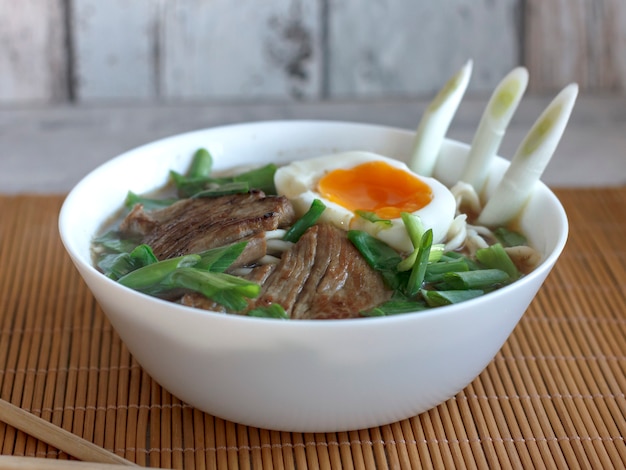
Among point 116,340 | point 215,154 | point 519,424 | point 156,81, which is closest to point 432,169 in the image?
point 215,154

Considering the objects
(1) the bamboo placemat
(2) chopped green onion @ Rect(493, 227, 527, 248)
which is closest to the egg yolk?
(2) chopped green onion @ Rect(493, 227, 527, 248)

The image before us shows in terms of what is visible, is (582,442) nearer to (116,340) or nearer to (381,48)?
(116,340)

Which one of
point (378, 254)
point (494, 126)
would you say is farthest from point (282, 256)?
point (494, 126)

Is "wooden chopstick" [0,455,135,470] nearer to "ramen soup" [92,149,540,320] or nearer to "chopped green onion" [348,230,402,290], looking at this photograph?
"ramen soup" [92,149,540,320]

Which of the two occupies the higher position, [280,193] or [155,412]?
[280,193]

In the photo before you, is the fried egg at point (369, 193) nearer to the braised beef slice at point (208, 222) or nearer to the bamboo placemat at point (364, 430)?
the braised beef slice at point (208, 222)

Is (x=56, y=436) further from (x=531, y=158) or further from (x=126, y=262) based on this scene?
(x=531, y=158)

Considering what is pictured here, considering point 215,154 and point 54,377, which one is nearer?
point 54,377

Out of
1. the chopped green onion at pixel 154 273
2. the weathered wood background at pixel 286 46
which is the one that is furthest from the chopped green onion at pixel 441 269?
the weathered wood background at pixel 286 46
